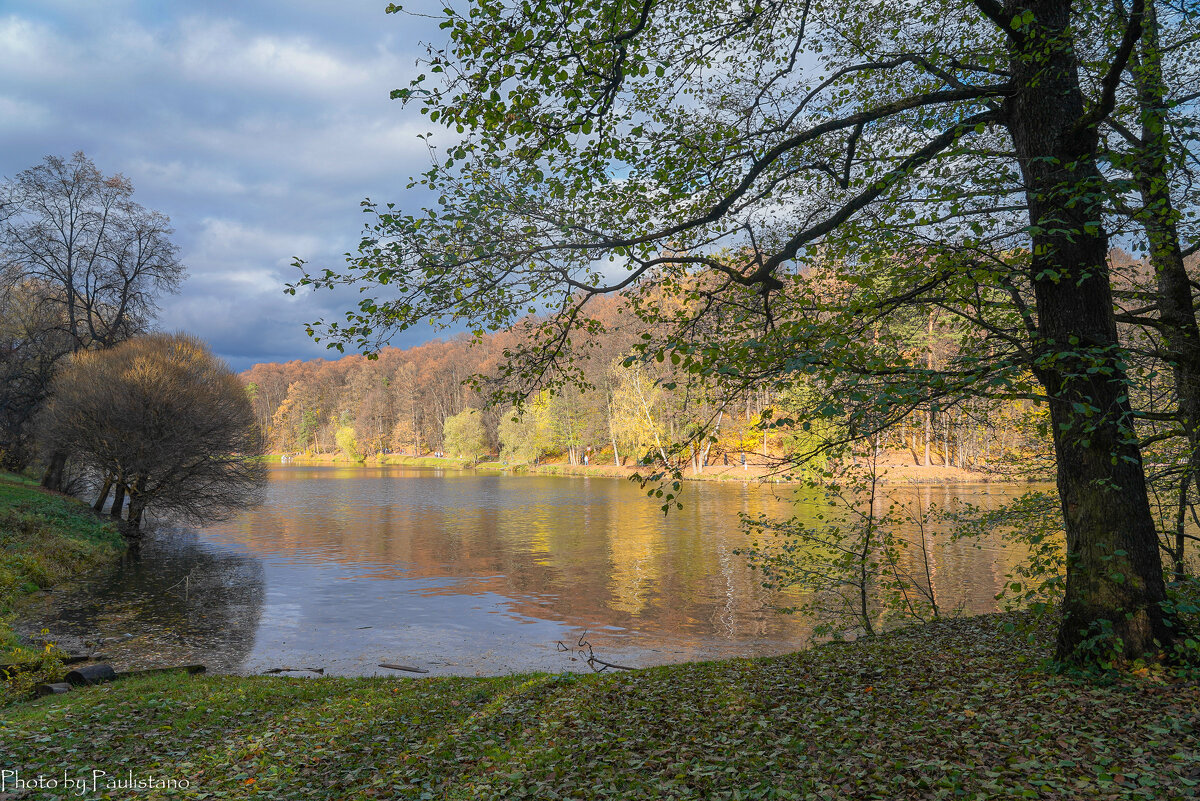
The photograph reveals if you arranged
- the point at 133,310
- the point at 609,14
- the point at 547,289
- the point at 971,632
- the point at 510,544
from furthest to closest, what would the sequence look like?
the point at 133,310, the point at 510,544, the point at 971,632, the point at 547,289, the point at 609,14

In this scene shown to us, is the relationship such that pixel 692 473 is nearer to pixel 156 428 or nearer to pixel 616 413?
pixel 616 413

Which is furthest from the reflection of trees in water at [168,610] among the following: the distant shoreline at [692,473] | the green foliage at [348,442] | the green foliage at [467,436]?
the green foliage at [348,442]

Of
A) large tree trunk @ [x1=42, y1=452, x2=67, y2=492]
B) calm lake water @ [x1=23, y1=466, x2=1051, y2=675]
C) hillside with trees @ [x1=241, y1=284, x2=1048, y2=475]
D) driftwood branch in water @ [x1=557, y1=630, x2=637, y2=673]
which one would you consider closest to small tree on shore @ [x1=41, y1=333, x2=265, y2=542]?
calm lake water @ [x1=23, y1=466, x2=1051, y2=675]

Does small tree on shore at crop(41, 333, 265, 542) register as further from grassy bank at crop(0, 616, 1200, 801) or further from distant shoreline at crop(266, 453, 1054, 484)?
grassy bank at crop(0, 616, 1200, 801)

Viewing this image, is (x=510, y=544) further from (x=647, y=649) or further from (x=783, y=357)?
(x=783, y=357)

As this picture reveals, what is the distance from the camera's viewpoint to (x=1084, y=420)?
17.4 feet

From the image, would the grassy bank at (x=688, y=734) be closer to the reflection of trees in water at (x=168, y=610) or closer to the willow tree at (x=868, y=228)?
the willow tree at (x=868, y=228)

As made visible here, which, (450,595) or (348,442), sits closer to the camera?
(450,595)

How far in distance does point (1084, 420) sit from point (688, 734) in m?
4.40

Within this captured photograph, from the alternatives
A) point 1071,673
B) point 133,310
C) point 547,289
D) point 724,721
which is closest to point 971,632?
point 1071,673

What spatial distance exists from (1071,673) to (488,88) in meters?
7.41

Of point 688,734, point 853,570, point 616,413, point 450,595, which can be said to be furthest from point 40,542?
point 616,413

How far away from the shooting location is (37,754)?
20.2 ft

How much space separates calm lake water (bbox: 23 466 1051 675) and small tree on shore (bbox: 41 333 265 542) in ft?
8.03
